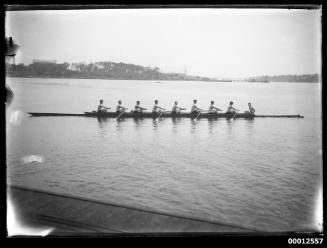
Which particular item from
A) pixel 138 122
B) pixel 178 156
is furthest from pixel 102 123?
pixel 178 156

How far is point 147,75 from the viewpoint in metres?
5.68

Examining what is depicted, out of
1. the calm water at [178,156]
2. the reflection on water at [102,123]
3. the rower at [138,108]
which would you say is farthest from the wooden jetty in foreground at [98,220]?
the rower at [138,108]

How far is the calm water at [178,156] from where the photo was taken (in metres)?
4.25

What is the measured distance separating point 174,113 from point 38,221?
4.72 m

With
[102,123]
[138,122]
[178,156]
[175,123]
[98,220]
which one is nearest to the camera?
[98,220]

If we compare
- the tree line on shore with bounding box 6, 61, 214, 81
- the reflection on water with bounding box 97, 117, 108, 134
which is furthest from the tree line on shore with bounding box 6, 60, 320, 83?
the reflection on water with bounding box 97, 117, 108, 134

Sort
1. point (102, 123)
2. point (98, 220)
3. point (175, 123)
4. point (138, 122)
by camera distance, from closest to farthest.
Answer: point (98, 220), point (102, 123), point (138, 122), point (175, 123)

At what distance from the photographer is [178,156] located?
5855 mm

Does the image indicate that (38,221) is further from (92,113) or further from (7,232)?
(92,113)

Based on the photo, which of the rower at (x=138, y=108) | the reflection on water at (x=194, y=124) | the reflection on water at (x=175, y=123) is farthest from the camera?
the rower at (x=138, y=108)

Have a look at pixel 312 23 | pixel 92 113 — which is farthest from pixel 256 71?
pixel 92 113

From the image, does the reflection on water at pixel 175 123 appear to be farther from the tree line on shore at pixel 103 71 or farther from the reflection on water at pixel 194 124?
the tree line on shore at pixel 103 71

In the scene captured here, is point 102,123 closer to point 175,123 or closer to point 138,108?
point 138,108

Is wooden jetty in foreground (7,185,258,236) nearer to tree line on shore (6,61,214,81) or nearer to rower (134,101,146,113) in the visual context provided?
tree line on shore (6,61,214,81)
